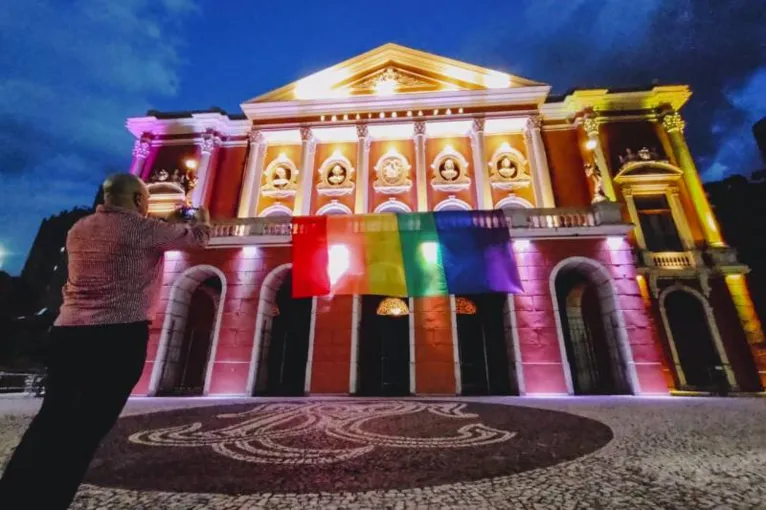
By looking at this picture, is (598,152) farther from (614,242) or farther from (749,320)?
(749,320)

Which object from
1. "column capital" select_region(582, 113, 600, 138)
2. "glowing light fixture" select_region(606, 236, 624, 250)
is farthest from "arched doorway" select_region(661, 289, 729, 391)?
"column capital" select_region(582, 113, 600, 138)

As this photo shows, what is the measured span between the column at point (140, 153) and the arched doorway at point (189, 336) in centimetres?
795

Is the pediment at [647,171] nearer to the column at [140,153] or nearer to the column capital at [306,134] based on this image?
the column capital at [306,134]

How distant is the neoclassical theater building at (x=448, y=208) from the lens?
1162cm

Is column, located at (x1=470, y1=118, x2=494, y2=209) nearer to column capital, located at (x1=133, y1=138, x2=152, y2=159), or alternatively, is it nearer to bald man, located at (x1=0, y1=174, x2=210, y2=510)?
bald man, located at (x1=0, y1=174, x2=210, y2=510)

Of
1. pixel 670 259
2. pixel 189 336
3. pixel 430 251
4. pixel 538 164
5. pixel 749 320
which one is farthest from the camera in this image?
pixel 538 164

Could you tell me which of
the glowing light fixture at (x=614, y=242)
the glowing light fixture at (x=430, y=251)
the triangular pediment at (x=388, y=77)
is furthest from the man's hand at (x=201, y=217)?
the triangular pediment at (x=388, y=77)

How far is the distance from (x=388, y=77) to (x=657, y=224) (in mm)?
15131

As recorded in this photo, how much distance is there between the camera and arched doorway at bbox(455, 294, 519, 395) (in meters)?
12.8

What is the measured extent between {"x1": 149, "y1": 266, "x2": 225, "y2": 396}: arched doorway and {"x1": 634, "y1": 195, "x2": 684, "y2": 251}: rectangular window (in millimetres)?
18380

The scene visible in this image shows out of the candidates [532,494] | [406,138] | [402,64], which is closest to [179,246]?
[532,494]

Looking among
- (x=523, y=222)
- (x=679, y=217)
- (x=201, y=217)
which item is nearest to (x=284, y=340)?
(x=523, y=222)

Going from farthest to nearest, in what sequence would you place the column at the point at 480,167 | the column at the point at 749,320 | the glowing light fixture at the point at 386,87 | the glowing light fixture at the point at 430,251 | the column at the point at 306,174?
the glowing light fixture at the point at 386,87 < the column at the point at 306,174 < the column at the point at 480,167 < the column at the point at 749,320 < the glowing light fixture at the point at 430,251

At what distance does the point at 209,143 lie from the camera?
17.9 meters
